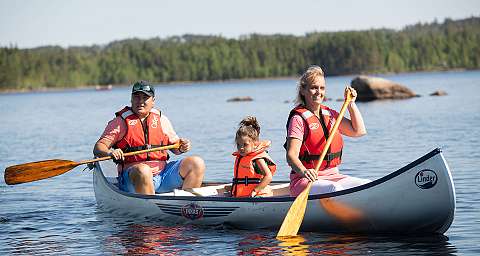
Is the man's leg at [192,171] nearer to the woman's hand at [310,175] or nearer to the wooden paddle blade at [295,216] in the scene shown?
the wooden paddle blade at [295,216]

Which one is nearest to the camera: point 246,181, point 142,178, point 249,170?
point 249,170

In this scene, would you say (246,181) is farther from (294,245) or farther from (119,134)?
(119,134)

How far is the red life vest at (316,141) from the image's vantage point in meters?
9.46

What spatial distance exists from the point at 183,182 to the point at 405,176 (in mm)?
3107

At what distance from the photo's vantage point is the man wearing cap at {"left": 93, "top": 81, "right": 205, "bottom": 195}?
1090 cm

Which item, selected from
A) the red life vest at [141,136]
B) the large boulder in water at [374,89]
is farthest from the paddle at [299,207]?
the large boulder in water at [374,89]

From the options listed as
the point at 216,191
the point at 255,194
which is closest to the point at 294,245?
the point at 255,194

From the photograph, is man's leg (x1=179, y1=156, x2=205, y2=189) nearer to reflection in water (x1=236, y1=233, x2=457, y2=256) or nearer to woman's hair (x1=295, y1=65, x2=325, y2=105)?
reflection in water (x1=236, y1=233, x2=457, y2=256)

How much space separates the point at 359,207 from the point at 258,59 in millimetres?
133733

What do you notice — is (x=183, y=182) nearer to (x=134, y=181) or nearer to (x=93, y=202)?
(x=134, y=181)

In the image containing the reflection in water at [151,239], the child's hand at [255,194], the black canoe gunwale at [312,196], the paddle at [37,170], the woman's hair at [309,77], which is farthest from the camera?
the paddle at [37,170]

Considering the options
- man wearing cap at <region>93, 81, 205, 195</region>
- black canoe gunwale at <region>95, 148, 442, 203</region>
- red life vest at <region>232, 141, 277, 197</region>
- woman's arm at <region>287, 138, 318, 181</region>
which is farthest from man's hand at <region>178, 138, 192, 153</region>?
woman's arm at <region>287, 138, 318, 181</region>

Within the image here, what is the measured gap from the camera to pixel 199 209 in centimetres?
1050

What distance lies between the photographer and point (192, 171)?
1105cm
